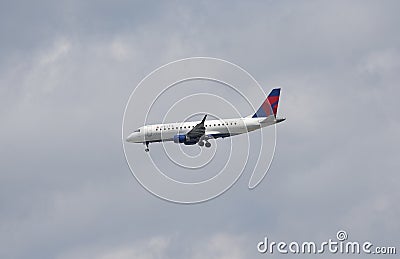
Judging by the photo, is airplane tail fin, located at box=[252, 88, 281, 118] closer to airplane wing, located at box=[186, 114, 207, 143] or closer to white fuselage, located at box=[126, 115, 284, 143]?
white fuselage, located at box=[126, 115, 284, 143]

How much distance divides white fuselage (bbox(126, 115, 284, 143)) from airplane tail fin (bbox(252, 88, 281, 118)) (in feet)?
10.3

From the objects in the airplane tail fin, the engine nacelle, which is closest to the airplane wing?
the engine nacelle

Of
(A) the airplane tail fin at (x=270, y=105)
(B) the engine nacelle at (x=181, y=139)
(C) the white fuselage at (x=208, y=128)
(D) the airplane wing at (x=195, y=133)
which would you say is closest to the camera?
(B) the engine nacelle at (x=181, y=139)

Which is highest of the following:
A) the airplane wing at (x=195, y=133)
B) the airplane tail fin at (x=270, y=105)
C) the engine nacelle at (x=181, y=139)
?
the airplane tail fin at (x=270, y=105)

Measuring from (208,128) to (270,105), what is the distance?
42.8 ft

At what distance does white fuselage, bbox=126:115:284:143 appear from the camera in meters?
159

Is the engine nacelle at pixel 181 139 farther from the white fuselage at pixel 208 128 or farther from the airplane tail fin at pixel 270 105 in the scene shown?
the airplane tail fin at pixel 270 105

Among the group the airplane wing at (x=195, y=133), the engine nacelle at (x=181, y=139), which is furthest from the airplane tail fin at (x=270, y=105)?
the engine nacelle at (x=181, y=139)

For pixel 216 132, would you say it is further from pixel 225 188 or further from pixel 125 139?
pixel 225 188

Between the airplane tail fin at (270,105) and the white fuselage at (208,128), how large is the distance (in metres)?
3.14

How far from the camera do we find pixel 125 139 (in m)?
176

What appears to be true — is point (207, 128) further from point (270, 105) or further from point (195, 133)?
point (270, 105)

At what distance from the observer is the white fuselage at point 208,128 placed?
159062 mm

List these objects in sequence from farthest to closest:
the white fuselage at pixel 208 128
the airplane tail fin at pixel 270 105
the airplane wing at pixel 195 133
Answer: the airplane tail fin at pixel 270 105 → the white fuselage at pixel 208 128 → the airplane wing at pixel 195 133
